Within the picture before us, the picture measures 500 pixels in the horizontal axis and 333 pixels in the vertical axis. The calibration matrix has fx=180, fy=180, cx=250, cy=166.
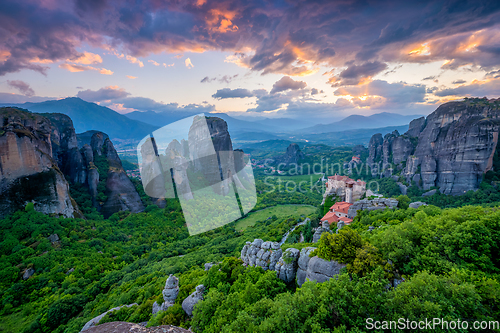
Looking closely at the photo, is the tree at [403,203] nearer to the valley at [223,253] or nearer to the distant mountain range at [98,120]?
the valley at [223,253]

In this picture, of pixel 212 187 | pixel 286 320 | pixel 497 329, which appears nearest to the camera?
pixel 497 329

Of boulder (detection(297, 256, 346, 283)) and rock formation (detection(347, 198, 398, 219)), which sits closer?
boulder (detection(297, 256, 346, 283))

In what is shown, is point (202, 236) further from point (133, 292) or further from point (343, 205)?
point (343, 205)

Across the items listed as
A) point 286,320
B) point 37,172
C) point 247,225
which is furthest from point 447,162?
point 37,172

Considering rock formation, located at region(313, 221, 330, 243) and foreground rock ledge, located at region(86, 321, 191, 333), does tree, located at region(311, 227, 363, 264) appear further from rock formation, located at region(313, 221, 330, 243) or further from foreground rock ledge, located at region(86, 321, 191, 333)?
rock formation, located at region(313, 221, 330, 243)

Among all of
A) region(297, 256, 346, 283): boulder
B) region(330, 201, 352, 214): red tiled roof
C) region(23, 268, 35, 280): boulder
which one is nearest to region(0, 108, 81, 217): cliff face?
region(23, 268, 35, 280): boulder

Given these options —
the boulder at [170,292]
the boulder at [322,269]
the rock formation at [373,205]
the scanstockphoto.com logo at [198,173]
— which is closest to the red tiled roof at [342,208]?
the rock formation at [373,205]
